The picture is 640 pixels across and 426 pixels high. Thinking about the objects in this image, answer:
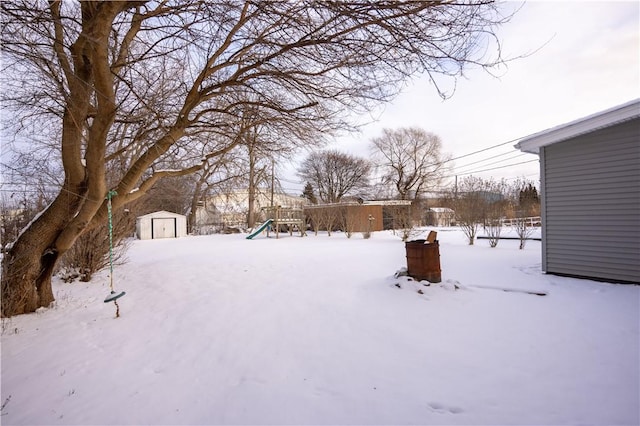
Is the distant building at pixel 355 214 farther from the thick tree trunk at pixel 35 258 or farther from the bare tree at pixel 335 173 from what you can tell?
the bare tree at pixel 335 173

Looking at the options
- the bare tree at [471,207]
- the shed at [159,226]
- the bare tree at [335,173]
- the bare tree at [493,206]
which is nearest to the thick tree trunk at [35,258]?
the bare tree at [493,206]

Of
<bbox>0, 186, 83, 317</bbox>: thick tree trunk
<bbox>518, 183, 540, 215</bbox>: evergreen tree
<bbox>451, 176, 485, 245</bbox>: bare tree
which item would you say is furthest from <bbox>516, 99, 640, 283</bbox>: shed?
<bbox>0, 186, 83, 317</bbox>: thick tree trunk

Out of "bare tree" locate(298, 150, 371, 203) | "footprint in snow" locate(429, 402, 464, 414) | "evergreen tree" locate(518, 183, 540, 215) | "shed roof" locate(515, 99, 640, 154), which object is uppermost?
"bare tree" locate(298, 150, 371, 203)

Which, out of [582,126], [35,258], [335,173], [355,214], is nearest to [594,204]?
[582,126]

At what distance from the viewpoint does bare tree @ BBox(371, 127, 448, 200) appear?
29453 millimetres

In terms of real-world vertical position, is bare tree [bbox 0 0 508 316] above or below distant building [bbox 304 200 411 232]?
above

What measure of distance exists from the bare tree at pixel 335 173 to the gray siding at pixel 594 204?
2846cm

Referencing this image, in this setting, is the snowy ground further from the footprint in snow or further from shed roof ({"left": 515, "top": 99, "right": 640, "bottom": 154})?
shed roof ({"left": 515, "top": 99, "right": 640, "bottom": 154})

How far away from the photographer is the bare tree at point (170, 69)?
9.91 ft

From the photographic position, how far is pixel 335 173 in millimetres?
35938

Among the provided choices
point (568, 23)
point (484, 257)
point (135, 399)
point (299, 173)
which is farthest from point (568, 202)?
point (299, 173)

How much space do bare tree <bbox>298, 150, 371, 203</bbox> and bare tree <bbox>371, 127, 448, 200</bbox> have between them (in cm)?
455

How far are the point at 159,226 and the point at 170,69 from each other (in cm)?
1874

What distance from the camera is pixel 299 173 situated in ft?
121
